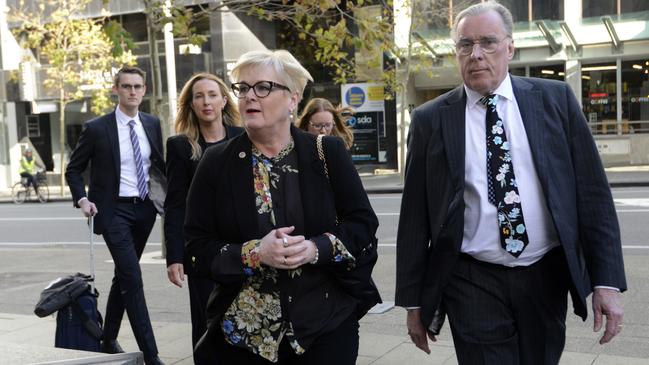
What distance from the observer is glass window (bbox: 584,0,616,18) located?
25.1m

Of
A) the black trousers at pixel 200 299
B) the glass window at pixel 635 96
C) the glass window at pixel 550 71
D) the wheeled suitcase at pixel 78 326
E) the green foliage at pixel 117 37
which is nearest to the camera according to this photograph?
the black trousers at pixel 200 299

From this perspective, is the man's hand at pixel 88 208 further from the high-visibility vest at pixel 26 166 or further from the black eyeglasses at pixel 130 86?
the high-visibility vest at pixel 26 166

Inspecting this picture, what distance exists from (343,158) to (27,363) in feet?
4.63

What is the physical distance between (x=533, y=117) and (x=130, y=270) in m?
3.51

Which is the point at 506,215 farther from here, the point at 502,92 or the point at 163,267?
the point at 163,267

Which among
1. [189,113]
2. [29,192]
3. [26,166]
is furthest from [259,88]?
[29,192]

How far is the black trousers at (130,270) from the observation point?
5.56 metres

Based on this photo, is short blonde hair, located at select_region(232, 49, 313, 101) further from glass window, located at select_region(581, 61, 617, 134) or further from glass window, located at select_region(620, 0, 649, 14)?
glass window, located at select_region(620, 0, 649, 14)

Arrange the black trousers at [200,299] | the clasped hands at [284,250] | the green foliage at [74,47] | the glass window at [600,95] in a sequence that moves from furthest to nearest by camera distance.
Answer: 1. the green foliage at [74,47]
2. the glass window at [600,95]
3. the black trousers at [200,299]
4. the clasped hands at [284,250]

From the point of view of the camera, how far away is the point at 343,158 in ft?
10.1

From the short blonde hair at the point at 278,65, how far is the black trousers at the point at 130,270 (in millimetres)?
3016

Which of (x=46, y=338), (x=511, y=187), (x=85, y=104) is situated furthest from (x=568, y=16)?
(x=511, y=187)

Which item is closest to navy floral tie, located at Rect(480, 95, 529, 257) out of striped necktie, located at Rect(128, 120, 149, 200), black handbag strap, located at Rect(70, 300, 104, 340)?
black handbag strap, located at Rect(70, 300, 104, 340)

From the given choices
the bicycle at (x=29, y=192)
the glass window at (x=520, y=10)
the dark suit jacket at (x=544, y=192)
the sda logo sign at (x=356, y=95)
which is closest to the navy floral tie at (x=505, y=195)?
the dark suit jacket at (x=544, y=192)
